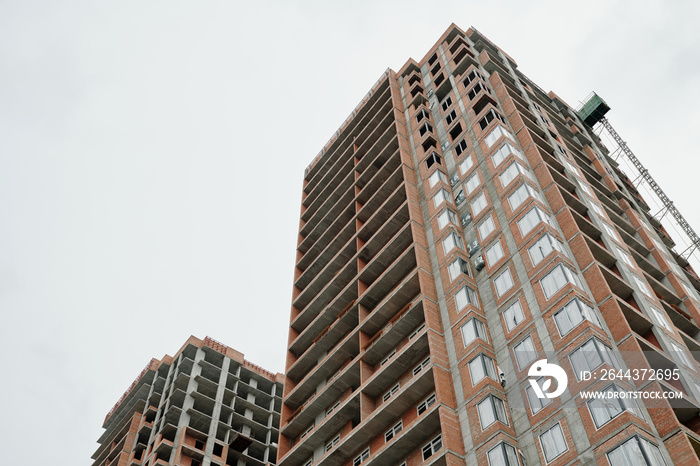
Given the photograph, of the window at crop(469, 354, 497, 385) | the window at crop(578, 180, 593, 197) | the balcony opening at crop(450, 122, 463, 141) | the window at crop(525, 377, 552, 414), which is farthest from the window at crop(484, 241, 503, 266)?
the balcony opening at crop(450, 122, 463, 141)

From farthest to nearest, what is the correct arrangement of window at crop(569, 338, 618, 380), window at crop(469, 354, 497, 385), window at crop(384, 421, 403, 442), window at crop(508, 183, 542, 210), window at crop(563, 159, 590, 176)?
1. window at crop(563, 159, 590, 176)
2. window at crop(508, 183, 542, 210)
3. window at crop(384, 421, 403, 442)
4. window at crop(469, 354, 497, 385)
5. window at crop(569, 338, 618, 380)

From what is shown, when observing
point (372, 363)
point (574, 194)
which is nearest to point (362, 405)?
point (372, 363)

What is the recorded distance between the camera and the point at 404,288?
149 feet

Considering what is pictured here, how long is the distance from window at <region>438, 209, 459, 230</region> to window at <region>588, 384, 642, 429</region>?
20.9 metres

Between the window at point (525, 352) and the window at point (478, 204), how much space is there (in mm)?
13773

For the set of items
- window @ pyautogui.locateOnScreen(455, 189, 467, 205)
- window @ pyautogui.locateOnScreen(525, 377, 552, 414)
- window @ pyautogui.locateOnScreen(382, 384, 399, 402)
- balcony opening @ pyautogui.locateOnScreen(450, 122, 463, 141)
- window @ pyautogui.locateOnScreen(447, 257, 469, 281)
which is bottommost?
window @ pyautogui.locateOnScreen(525, 377, 552, 414)

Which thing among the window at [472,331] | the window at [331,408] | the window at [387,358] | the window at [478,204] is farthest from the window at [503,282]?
the window at [331,408]

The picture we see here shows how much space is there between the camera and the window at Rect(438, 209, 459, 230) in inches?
1895

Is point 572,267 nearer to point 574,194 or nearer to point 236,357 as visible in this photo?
point 574,194

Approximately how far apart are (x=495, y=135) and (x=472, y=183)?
4.63 m

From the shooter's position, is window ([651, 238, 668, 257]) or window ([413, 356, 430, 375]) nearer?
window ([413, 356, 430, 375])

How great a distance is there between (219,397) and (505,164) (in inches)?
1785

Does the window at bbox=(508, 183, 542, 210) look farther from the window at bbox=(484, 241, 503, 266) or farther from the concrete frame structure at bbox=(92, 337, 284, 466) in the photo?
the concrete frame structure at bbox=(92, 337, 284, 466)

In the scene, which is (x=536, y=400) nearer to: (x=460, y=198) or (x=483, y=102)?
(x=460, y=198)
